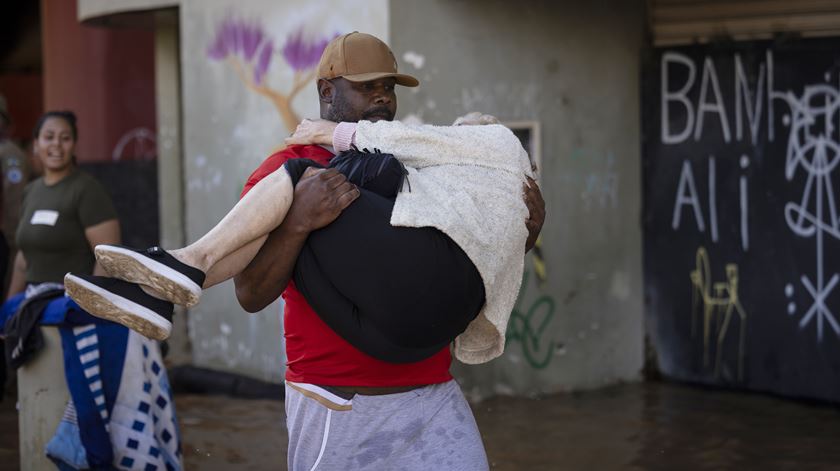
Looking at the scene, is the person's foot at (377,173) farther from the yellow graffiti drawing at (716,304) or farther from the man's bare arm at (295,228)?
the yellow graffiti drawing at (716,304)

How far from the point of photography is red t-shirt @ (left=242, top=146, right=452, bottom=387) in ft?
10.7

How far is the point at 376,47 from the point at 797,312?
504 cm

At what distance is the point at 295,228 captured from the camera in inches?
120

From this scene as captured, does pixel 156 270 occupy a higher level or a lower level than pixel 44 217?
lower

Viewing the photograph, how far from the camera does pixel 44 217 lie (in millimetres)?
5828

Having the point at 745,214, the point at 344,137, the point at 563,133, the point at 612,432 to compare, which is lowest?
the point at 612,432

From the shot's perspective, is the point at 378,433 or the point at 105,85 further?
the point at 105,85

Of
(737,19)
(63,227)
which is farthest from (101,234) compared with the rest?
(737,19)

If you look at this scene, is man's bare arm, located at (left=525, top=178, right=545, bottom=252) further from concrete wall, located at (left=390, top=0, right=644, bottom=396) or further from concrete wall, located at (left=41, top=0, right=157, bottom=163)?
concrete wall, located at (left=41, top=0, right=157, bottom=163)

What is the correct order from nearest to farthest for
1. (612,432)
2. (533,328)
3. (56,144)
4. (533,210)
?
(533,210), (56,144), (612,432), (533,328)

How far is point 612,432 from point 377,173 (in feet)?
14.7

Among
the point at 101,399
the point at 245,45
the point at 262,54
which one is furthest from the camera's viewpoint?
the point at 245,45

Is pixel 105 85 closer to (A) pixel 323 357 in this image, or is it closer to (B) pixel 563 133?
(B) pixel 563 133

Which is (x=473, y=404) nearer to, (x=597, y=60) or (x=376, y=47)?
(x=597, y=60)
